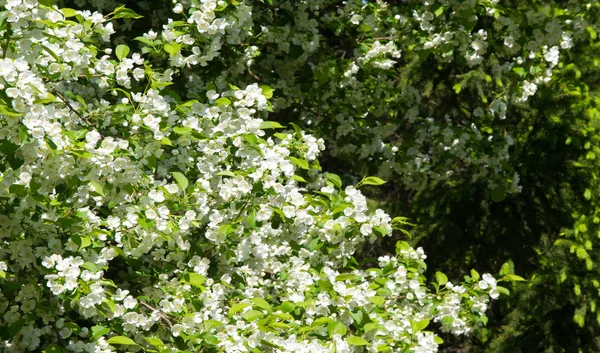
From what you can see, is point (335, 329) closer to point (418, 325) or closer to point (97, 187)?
point (418, 325)

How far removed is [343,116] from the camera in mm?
4625

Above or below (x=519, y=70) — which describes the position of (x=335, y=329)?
below

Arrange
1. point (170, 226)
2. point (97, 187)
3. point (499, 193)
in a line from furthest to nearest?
point (499, 193)
point (170, 226)
point (97, 187)

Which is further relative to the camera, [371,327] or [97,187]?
[371,327]

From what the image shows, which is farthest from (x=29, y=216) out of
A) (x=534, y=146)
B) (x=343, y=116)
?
(x=534, y=146)

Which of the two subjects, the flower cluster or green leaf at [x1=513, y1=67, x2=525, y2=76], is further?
green leaf at [x1=513, y1=67, x2=525, y2=76]

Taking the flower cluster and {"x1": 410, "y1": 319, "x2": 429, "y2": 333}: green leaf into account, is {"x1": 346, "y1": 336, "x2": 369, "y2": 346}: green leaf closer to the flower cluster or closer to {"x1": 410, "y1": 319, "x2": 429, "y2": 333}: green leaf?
the flower cluster

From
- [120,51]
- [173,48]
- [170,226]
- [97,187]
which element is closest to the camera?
[97,187]

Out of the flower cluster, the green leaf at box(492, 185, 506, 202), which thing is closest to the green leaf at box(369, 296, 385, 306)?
the flower cluster

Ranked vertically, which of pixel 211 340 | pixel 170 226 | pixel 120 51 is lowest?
pixel 211 340

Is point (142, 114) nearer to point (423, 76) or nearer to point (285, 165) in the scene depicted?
point (285, 165)

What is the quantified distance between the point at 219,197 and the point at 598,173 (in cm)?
→ 314

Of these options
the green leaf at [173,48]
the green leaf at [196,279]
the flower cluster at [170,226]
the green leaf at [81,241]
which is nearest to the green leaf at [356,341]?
the flower cluster at [170,226]

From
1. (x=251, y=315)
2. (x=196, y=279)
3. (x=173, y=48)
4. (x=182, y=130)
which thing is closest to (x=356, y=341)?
(x=251, y=315)
